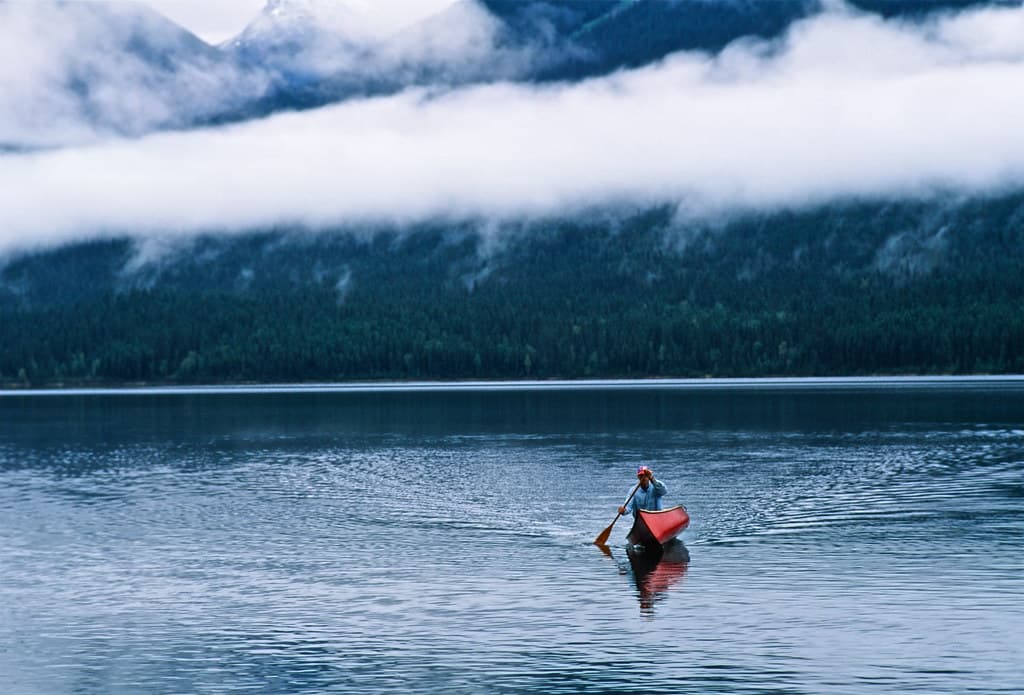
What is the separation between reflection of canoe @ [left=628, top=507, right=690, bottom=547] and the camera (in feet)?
212

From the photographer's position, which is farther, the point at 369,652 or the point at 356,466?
the point at 356,466

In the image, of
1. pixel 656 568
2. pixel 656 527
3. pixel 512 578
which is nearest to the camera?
pixel 512 578

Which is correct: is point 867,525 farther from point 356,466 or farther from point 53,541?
point 356,466

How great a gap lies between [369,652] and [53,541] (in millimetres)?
35582

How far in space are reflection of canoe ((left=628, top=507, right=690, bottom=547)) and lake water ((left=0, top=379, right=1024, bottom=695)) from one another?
1.66 m

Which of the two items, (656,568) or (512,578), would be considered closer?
(512,578)

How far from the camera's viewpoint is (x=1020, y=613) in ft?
156

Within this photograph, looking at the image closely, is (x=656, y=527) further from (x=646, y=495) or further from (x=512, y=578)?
(x=512, y=578)

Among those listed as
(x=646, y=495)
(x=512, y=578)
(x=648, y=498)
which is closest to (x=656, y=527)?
(x=648, y=498)

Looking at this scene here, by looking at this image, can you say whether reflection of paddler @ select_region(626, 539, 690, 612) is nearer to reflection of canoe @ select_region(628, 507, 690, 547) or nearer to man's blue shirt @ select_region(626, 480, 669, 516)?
reflection of canoe @ select_region(628, 507, 690, 547)

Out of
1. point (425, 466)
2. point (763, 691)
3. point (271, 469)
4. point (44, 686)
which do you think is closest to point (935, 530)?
point (763, 691)

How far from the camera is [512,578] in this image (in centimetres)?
5784

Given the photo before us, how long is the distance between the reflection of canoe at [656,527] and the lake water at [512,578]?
1.66 m

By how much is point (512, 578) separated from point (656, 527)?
10011 millimetres
